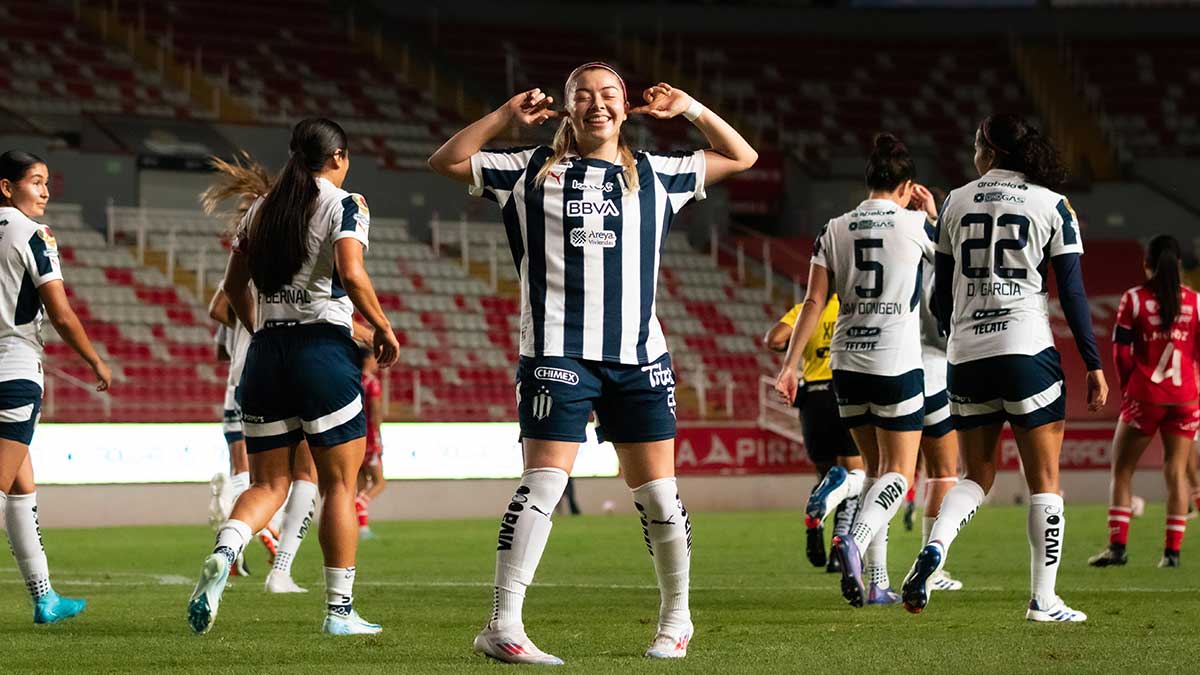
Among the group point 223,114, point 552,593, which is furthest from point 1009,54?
point 552,593

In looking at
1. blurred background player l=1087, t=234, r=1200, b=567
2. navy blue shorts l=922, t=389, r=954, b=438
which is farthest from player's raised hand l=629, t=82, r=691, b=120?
blurred background player l=1087, t=234, r=1200, b=567

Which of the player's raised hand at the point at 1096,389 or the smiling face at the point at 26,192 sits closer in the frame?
the player's raised hand at the point at 1096,389

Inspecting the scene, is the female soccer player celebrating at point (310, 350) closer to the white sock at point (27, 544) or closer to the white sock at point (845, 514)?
the white sock at point (27, 544)

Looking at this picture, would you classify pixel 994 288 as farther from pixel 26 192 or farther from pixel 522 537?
pixel 26 192

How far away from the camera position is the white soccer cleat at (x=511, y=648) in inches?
226

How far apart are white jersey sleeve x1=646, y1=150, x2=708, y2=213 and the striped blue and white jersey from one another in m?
0.11

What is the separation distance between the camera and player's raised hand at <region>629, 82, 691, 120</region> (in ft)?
19.2

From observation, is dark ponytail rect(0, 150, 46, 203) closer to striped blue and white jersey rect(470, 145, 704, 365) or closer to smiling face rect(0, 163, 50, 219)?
smiling face rect(0, 163, 50, 219)

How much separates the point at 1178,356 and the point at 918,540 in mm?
3967

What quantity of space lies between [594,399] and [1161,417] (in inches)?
268

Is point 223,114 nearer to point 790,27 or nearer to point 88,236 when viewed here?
point 88,236

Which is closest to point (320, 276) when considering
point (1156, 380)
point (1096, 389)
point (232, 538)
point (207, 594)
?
point (232, 538)

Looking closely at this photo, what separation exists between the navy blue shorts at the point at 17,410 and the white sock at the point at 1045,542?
423 centimetres

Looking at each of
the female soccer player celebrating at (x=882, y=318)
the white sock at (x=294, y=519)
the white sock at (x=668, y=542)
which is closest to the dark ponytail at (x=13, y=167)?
the white sock at (x=294, y=519)
